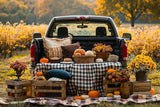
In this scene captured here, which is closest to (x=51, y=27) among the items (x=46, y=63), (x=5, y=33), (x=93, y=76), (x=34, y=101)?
(x=46, y=63)

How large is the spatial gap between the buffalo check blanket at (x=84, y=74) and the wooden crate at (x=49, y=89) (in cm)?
38

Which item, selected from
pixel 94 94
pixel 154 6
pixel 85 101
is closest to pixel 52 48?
pixel 94 94

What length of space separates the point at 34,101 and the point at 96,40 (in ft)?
7.78

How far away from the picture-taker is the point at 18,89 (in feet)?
20.5

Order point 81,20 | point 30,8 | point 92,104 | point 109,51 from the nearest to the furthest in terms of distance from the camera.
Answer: point 92,104, point 109,51, point 81,20, point 30,8

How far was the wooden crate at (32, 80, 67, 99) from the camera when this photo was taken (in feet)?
20.2

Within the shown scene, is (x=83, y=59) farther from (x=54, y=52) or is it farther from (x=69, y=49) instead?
(x=54, y=52)

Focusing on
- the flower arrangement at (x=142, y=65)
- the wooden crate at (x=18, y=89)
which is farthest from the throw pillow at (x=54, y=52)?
the flower arrangement at (x=142, y=65)

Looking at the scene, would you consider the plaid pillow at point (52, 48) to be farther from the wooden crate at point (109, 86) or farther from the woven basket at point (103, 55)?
the wooden crate at point (109, 86)

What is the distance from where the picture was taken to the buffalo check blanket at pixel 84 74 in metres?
6.45

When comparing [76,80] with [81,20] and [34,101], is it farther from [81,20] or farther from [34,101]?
[81,20]

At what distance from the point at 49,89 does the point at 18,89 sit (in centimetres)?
61

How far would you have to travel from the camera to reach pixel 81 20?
7.56 m

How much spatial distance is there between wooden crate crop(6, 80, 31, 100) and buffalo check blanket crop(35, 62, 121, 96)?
441mm
